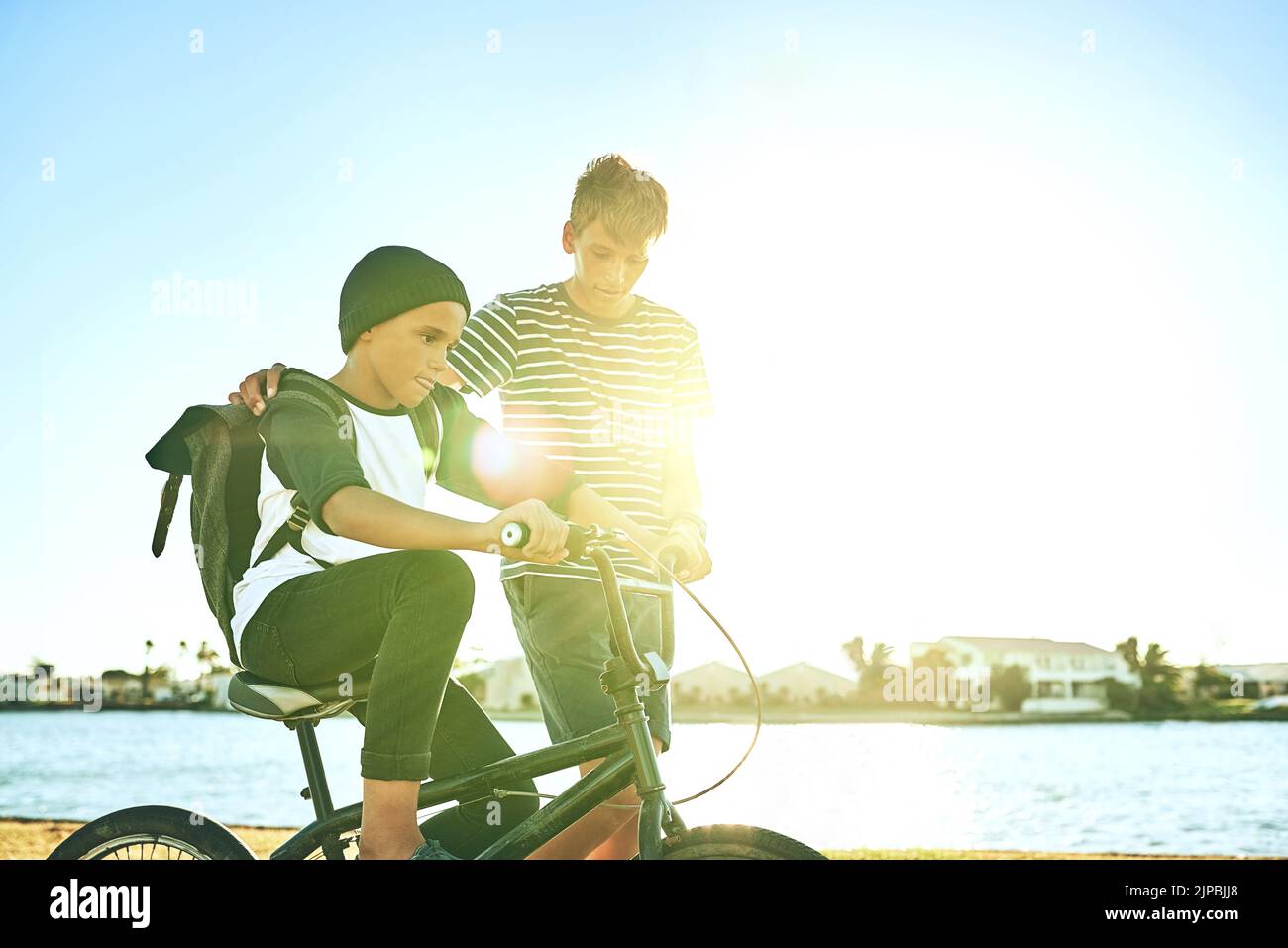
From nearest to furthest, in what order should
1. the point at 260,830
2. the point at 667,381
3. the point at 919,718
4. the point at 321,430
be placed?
1. the point at 321,430
2. the point at 667,381
3. the point at 260,830
4. the point at 919,718

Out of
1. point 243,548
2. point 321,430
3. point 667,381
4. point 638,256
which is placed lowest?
point 243,548

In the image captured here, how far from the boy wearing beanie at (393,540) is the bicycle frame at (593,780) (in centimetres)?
7

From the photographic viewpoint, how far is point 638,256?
3172 millimetres

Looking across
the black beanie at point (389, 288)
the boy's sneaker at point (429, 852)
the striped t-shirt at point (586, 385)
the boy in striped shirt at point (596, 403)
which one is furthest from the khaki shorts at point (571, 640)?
the black beanie at point (389, 288)

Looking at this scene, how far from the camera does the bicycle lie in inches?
88.5

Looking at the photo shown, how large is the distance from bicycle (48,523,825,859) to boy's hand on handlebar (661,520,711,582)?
1.7 inches

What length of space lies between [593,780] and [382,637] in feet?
1.85

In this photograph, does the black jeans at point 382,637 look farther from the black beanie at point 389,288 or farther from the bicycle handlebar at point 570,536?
the black beanie at point 389,288

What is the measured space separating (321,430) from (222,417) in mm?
264

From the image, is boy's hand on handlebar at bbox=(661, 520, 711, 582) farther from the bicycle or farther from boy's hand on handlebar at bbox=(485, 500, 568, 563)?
boy's hand on handlebar at bbox=(485, 500, 568, 563)

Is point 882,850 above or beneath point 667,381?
beneath
